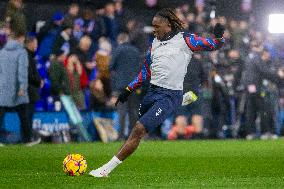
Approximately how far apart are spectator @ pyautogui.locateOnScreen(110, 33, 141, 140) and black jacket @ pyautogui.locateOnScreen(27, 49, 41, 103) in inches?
99.7

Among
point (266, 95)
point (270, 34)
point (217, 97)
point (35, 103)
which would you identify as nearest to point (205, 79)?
point (217, 97)

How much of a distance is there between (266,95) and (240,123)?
1159 mm

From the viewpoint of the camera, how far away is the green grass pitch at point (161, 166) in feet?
33.8

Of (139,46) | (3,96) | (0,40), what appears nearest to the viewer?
(3,96)

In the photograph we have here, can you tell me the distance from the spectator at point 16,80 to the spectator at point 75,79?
2.77 meters

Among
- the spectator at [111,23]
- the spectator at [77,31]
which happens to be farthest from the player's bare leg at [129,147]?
the spectator at [111,23]

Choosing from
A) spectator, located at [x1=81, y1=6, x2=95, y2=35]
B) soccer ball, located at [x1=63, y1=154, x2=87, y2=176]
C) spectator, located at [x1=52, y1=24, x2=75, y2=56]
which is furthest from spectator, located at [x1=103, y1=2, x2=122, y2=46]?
soccer ball, located at [x1=63, y1=154, x2=87, y2=176]

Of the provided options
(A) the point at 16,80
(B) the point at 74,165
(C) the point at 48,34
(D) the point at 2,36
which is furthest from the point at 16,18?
(B) the point at 74,165

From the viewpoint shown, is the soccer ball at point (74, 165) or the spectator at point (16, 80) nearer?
the soccer ball at point (74, 165)

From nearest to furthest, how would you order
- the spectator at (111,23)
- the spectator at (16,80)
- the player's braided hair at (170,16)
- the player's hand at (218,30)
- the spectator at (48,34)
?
the player's hand at (218,30)
the player's braided hair at (170,16)
the spectator at (16,80)
the spectator at (48,34)
the spectator at (111,23)

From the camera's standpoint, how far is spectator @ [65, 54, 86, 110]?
72.8 feet

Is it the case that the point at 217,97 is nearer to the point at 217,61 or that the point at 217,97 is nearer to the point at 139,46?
the point at 217,61

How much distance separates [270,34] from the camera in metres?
31.2

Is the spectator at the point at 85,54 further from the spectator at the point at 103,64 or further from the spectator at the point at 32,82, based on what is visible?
the spectator at the point at 32,82
